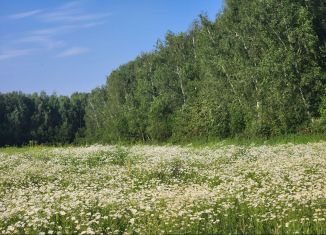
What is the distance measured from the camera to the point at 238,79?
50.6 metres

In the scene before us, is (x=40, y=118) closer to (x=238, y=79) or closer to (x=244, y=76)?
(x=238, y=79)

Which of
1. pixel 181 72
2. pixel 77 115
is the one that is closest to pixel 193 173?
pixel 181 72

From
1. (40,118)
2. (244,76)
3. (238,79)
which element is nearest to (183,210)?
(244,76)

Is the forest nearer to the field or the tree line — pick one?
the field

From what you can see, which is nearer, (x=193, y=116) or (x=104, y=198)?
(x=104, y=198)

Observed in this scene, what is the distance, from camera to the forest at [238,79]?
43812mm

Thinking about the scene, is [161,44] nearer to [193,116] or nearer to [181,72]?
[181,72]

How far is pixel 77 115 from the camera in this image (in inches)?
4850

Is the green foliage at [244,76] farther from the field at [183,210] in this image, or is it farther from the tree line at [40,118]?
the tree line at [40,118]

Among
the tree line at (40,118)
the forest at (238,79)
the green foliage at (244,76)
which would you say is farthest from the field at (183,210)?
the tree line at (40,118)

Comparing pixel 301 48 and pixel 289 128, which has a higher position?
pixel 301 48

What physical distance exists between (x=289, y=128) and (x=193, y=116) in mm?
16489

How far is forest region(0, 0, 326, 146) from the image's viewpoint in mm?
43812

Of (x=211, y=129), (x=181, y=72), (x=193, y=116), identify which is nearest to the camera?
(x=211, y=129)
